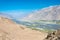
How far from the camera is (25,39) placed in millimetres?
28188

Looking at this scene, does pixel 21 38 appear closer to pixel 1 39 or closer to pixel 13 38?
pixel 13 38

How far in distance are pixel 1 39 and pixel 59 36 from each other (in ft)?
43.4

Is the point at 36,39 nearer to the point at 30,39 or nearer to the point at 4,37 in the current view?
the point at 30,39

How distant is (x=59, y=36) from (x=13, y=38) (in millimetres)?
14175

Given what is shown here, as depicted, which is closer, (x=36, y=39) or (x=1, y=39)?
(x=1, y=39)

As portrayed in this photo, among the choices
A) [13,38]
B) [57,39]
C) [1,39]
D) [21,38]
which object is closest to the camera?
[57,39]

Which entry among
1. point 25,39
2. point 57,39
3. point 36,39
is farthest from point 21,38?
point 57,39

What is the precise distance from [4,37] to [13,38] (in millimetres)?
1591

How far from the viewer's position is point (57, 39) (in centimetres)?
1309

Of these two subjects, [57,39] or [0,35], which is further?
[0,35]

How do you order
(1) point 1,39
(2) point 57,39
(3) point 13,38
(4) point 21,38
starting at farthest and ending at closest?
(4) point 21,38 → (3) point 13,38 → (1) point 1,39 → (2) point 57,39

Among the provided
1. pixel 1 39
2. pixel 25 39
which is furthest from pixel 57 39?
pixel 25 39

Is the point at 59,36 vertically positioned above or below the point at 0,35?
below

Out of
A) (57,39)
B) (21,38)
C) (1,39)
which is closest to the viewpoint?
(57,39)
